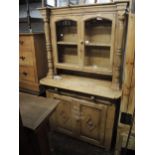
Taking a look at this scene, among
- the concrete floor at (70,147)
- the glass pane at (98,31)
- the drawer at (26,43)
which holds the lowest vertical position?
the concrete floor at (70,147)

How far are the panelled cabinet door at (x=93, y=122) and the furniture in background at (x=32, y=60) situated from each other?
655mm

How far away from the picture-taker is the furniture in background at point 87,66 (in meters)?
1.40

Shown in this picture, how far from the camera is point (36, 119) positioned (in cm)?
79

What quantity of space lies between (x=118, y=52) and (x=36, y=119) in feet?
3.17

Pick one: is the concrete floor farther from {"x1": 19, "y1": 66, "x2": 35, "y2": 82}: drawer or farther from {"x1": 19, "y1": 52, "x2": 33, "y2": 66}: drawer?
{"x1": 19, "y1": 52, "x2": 33, "y2": 66}: drawer

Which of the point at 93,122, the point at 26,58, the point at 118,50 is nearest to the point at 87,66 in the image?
the point at 118,50

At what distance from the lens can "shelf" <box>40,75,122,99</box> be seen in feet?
4.69

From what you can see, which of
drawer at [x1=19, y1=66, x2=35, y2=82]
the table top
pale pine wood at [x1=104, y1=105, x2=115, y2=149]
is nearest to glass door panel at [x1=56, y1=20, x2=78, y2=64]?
drawer at [x1=19, y1=66, x2=35, y2=82]

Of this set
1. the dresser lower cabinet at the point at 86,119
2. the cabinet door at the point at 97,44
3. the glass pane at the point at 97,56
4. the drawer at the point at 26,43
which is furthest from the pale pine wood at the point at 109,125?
the drawer at the point at 26,43

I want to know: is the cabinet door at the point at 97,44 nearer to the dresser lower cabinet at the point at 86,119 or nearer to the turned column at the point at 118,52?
the turned column at the point at 118,52

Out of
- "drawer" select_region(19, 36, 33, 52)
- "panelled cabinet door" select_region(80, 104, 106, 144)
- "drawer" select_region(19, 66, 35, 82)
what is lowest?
"panelled cabinet door" select_region(80, 104, 106, 144)

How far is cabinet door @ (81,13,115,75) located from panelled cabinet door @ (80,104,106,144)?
410mm

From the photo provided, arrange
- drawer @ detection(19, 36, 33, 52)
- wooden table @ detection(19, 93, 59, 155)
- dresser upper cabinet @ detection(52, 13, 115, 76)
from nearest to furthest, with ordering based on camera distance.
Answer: wooden table @ detection(19, 93, 59, 155), dresser upper cabinet @ detection(52, 13, 115, 76), drawer @ detection(19, 36, 33, 52)
